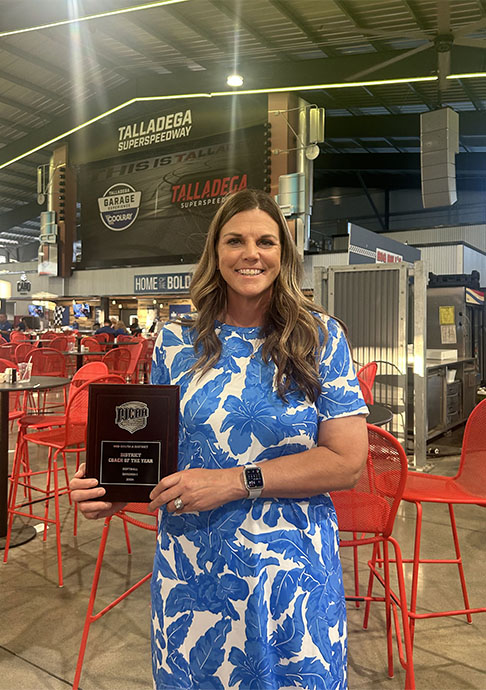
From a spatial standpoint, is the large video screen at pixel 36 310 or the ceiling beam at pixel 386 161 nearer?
the ceiling beam at pixel 386 161

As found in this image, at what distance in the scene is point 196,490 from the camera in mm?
1057

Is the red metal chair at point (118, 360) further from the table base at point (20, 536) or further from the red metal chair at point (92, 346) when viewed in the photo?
the table base at point (20, 536)

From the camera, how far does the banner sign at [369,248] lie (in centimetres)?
554

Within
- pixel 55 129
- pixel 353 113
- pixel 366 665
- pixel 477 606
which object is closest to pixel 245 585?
pixel 366 665

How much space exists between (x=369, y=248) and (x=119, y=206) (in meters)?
11.9

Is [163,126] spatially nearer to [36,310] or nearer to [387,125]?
[387,125]

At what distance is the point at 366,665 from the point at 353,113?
14.3m

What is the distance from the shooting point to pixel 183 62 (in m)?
12.7

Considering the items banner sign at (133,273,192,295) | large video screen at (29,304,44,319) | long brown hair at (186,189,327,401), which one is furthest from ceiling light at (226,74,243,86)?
large video screen at (29,304,44,319)

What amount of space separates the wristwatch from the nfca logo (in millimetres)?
227

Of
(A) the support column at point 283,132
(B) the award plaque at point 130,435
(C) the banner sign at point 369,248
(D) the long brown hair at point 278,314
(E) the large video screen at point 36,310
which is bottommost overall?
(B) the award plaque at point 130,435

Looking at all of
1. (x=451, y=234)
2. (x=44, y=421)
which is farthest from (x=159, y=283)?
(x=44, y=421)

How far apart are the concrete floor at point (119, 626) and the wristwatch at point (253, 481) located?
138 cm

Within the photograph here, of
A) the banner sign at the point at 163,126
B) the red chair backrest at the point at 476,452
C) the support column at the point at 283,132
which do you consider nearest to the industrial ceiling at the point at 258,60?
the support column at the point at 283,132
